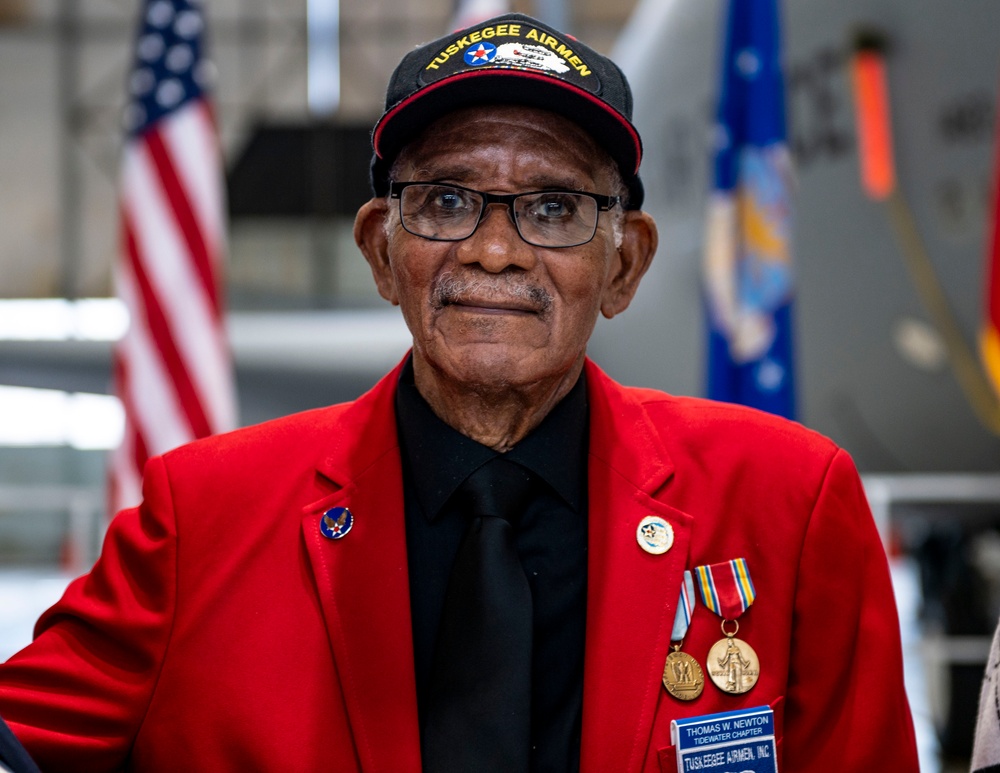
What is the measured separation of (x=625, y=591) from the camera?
142 cm

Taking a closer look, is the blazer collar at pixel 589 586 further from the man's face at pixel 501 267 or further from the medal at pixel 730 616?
the man's face at pixel 501 267

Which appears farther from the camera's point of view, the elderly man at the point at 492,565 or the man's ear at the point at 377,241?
the man's ear at the point at 377,241

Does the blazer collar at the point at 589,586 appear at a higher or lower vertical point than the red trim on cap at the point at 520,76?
lower

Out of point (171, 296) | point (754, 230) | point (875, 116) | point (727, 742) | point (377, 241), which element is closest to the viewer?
point (727, 742)

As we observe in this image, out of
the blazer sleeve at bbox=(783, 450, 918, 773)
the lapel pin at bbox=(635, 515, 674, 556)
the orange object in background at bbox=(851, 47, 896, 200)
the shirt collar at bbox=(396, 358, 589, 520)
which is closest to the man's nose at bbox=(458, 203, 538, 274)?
the shirt collar at bbox=(396, 358, 589, 520)

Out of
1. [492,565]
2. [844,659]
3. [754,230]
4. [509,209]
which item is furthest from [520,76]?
[754,230]

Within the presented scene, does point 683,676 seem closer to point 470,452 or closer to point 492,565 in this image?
point 492,565

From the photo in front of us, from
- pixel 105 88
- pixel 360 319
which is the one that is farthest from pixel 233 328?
pixel 105 88

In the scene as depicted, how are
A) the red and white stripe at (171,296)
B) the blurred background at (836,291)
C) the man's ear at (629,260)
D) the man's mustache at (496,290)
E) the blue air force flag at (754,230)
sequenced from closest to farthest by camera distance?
1. the man's mustache at (496,290)
2. the man's ear at (629,260)
3. the blue air force flag at (754,230)
4. the red and white stripe at (171,296)
5. the blurred background at (836,291)

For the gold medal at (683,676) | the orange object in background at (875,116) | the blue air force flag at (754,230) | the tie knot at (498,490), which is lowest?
the gold medal at (683,676)

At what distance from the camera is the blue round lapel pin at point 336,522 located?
147 cm

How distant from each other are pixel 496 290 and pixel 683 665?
0.51 m

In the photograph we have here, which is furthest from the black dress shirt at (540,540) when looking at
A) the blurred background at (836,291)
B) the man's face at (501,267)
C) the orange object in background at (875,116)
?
the orange object in background at (875,116)

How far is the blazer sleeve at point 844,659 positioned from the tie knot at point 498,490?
357mm
